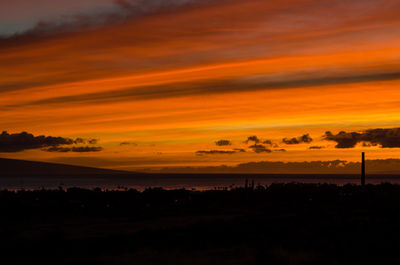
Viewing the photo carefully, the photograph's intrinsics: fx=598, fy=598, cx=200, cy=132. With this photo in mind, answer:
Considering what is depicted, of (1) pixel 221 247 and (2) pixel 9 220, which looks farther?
(2) pixel 9 220

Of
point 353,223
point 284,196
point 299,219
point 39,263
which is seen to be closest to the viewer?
point 39,263

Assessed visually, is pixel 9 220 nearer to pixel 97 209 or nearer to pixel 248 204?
pixel 97 209

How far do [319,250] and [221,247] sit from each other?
422 centimetres

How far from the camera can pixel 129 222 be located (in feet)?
125

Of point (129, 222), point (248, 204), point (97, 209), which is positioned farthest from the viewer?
point (248, 204)

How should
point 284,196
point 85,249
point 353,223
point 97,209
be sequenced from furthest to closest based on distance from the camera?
point 284,196, point 97,209, point 353,223, point 85,249

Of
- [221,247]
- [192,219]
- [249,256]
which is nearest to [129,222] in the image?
[192,219]

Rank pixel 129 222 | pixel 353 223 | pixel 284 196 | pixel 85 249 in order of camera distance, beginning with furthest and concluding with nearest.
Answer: pixel 284 196 → pixel 129 222 → pixel 353 223 → pixel 85 249

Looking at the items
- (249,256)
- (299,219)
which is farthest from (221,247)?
(299,219)

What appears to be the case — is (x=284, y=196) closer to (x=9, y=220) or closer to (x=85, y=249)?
(x=9, y=220)

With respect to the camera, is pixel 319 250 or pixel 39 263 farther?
pixel 319 250

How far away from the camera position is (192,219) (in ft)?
131

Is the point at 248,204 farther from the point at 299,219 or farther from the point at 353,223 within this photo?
the point at 353,223

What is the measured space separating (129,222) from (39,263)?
1652 cm
